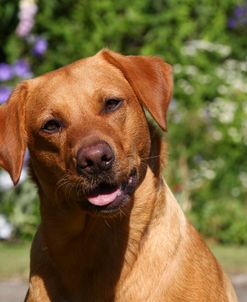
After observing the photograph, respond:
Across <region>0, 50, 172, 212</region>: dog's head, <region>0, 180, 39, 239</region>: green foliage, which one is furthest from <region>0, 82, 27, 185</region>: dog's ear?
<region>0, 180, 39, 239</region>: green foliage

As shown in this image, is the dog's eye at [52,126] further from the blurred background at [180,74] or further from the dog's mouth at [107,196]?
the blurred background at [180,74]

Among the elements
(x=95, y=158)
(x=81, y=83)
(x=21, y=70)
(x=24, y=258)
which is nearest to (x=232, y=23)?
(x=21, y=70)

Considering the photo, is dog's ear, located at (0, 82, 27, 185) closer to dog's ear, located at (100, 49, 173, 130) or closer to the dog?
the dog

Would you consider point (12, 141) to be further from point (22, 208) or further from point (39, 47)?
point (39, 47)

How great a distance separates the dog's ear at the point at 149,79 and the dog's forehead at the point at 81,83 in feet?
0.15

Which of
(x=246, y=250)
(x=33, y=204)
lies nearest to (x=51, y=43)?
(x=33, y=204)

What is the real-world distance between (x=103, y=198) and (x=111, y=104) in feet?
1.65

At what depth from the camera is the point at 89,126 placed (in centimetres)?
472

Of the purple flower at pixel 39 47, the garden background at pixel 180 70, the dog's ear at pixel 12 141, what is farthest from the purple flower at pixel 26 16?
the dog's ear at pixel 12 141

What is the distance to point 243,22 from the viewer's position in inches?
455

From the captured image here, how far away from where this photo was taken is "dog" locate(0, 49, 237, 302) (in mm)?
4730

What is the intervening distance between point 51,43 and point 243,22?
2471 mm

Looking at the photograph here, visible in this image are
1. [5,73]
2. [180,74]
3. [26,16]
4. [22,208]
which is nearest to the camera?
[22,208]

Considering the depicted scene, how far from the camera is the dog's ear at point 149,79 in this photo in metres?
5.01
